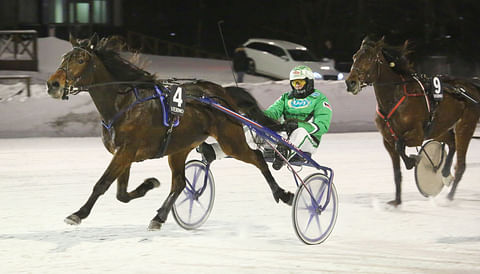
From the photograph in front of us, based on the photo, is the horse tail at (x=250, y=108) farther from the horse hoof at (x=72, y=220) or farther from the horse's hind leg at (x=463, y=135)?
the horse's hind leg at (x=463, y=135)

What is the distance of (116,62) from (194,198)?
1.38 metres

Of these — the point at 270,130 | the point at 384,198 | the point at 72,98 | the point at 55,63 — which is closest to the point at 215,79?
the point at 55,63

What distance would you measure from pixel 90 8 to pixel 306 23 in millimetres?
8617

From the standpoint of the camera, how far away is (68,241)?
21.6 ft

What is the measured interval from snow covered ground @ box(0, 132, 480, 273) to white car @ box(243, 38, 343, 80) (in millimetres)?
13130

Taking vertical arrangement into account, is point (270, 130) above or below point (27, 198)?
above

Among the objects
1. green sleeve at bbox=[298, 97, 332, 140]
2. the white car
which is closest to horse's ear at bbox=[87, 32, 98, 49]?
green sleeve at bbox=[298, 97, 332, 140]

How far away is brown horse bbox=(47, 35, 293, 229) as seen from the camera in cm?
658

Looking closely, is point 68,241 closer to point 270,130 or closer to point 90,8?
point 270,130

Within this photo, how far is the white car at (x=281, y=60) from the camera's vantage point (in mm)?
24250

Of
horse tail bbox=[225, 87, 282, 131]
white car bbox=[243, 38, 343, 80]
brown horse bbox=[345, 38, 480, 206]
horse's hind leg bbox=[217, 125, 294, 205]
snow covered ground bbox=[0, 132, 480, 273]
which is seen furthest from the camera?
white car bbox=[243, 38, 343, 80]

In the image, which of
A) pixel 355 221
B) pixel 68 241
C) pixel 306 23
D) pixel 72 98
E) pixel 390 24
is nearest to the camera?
pixel 68 241

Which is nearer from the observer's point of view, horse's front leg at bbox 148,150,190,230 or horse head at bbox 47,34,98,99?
horse head at bbox 47,34,98,99

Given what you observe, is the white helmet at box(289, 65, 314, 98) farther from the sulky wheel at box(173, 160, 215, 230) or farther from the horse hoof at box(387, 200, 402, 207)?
the horse hoof at box(387, 200, 402, 207)
